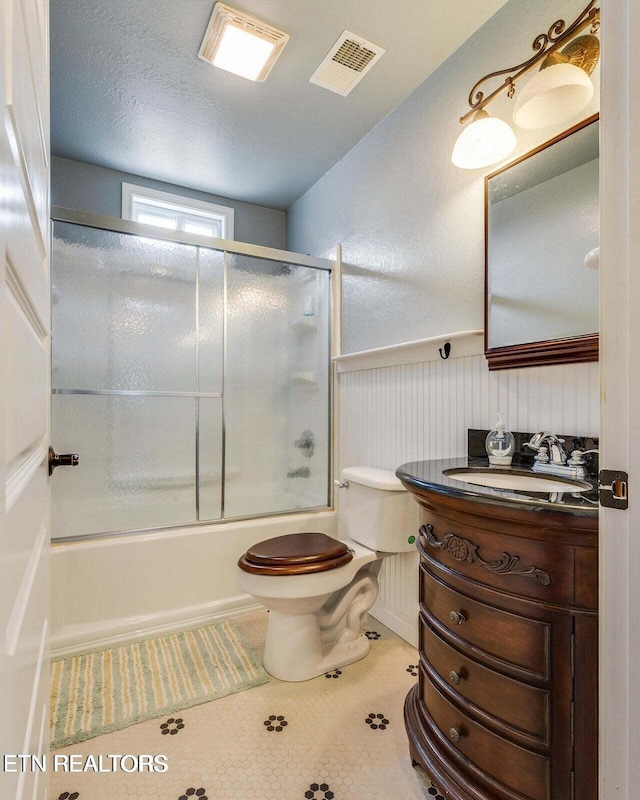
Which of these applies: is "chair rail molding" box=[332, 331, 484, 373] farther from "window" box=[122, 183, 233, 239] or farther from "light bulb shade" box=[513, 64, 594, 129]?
"window" box=[122, 183, 233, 239]

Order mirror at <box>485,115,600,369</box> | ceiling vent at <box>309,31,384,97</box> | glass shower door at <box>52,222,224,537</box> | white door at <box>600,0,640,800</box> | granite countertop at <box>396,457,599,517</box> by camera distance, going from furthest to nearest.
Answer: glass shower door at <box>52,222,224,537</box>, ceiling vent at <box>309,31,384,97</box>, mirror at <box>485,115,600,369</box>, granite countertop at <box>396,457,599,517</box>, white door at <box>600,0,640,800</box>

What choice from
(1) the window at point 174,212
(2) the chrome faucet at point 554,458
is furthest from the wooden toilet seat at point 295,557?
(1) the window at point 174,212

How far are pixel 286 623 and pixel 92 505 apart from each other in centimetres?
109

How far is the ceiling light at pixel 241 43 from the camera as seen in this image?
1576 millimetres

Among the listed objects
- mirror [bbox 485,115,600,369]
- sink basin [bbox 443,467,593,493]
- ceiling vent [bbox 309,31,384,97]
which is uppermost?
ceiling vent [bbox 309,31,384,97]

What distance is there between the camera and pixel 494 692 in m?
0.96

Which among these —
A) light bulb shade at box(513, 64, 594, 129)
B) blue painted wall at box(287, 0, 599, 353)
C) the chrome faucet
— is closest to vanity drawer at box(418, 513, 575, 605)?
the chrome faucet

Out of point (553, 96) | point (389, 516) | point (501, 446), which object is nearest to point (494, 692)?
point (501, 446)

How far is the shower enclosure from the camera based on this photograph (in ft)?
6.61

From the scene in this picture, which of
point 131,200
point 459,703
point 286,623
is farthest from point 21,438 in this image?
point 131,200

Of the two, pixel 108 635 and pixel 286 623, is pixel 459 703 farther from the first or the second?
pixel 108 635

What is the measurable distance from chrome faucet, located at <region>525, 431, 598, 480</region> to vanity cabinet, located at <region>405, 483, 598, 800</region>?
406 mm

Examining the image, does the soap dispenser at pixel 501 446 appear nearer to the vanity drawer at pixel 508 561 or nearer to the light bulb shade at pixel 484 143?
the vanity drawer at pixel 508 561

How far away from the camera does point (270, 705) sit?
1521 mm
